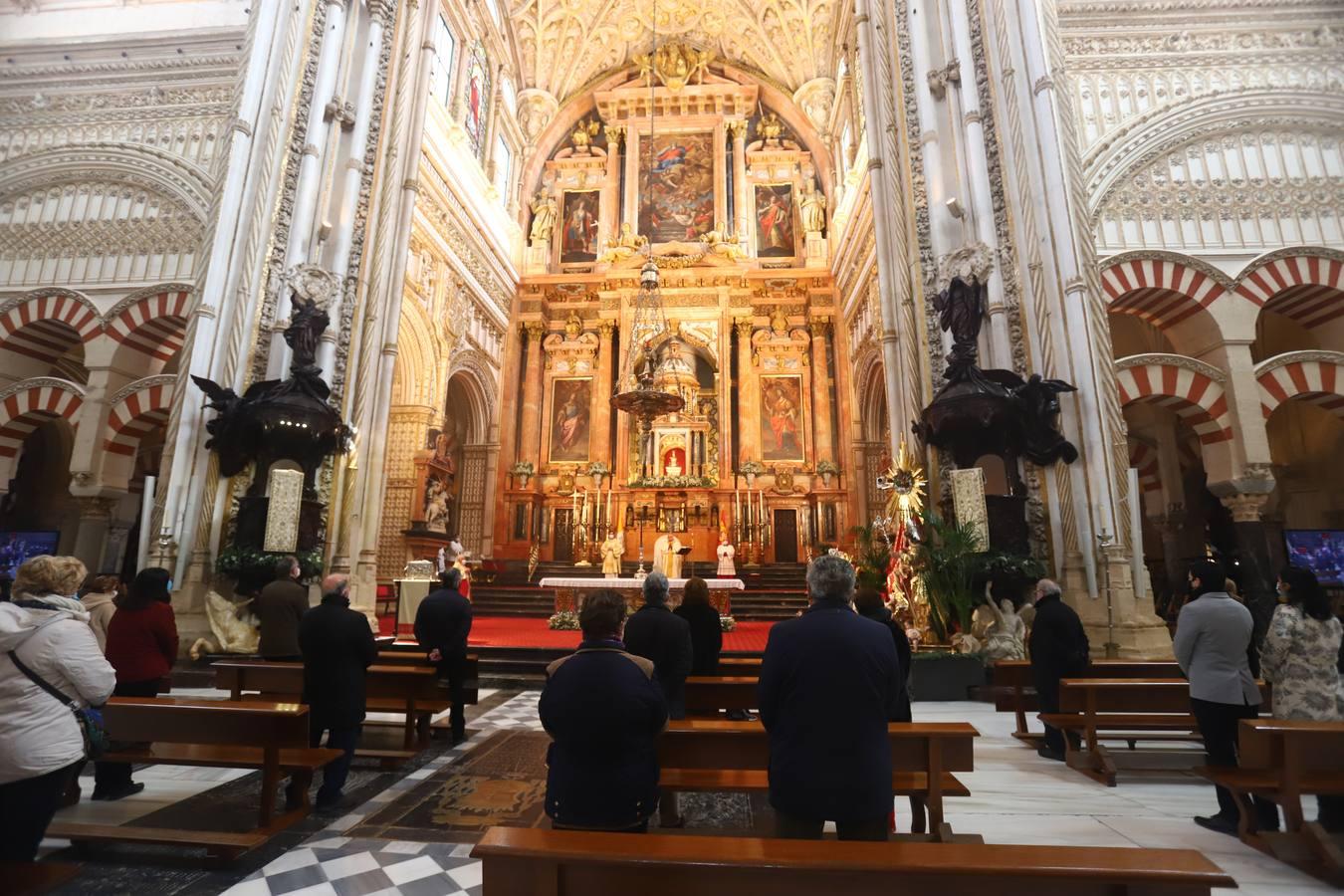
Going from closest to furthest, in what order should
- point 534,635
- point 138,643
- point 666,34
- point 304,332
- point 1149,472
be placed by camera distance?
point 138,643
point 304,332
point 534,635
point 1149,472
point 666,34

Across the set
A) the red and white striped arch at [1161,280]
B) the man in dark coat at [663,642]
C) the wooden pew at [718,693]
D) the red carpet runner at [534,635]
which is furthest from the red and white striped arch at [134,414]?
the red and white striped arch at [1161,280]

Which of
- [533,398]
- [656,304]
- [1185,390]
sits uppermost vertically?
[656,304]

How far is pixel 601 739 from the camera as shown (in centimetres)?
242

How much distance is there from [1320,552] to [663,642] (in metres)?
12.2

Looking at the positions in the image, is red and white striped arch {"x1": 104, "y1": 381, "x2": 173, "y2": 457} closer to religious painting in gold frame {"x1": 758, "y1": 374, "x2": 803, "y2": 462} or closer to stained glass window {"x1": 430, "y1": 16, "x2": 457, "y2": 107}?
stained glass window {"x1": 430, "y1": 16, "x2": 457, "y2": 107}

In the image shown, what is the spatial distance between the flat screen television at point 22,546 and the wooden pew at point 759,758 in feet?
45.7

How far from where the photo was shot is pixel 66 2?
43.3ft

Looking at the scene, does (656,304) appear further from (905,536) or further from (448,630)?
(448,630)

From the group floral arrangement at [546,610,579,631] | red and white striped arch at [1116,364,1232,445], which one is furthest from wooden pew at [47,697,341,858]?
red and white striped arch at [1116,364,1232,445]

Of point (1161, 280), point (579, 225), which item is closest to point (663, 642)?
point (1161, 280)

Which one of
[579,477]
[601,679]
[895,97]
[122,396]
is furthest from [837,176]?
[601,679]

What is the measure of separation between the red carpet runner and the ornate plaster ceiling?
1662 cm

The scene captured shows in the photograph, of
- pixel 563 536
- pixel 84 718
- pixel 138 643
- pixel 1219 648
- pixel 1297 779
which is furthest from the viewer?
pixel 563 536

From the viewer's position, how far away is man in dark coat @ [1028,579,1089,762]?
4.72 m
